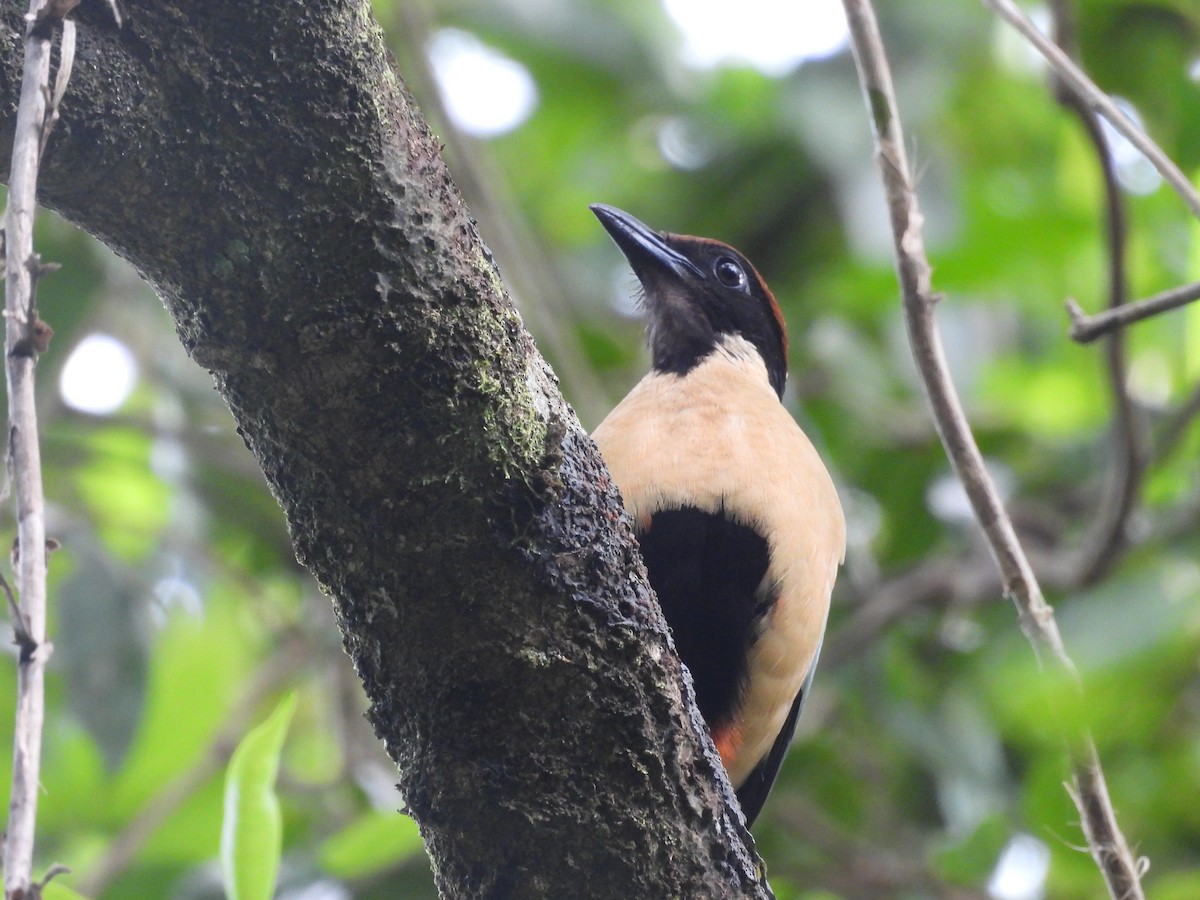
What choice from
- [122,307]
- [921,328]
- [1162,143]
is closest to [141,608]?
[122,307]

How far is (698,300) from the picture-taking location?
4.39 m

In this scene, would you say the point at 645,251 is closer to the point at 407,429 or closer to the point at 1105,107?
the point at 1105,107

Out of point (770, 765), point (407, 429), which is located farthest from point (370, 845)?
point (407, 429)

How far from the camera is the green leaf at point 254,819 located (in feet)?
9.20

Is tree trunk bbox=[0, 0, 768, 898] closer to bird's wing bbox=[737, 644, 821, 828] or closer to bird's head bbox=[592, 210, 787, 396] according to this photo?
bird's wing bbox=[737, 644, 821, 828]

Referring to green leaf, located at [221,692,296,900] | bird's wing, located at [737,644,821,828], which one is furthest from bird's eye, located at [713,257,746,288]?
green leaf, located at [221,692,296,900]

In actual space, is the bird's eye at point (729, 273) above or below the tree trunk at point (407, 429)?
above

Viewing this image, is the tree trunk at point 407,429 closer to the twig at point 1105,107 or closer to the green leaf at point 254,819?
Result: the green leaf at point 254,819

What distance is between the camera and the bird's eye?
4441 millimetres

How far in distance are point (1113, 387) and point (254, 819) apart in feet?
9.65

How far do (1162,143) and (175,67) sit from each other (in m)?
4.59

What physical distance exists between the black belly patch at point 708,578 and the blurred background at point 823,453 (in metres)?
0.88

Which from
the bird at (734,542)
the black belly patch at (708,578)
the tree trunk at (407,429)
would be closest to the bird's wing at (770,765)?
the bird at (734,542)

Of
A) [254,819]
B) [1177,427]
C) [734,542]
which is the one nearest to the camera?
[254,819]
